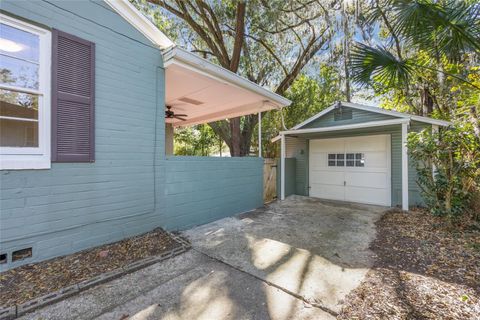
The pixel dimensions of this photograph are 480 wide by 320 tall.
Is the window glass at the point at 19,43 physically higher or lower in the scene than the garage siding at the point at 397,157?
higher

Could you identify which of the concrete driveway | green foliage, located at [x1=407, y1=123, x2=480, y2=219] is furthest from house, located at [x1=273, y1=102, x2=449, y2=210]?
the concrete driveway

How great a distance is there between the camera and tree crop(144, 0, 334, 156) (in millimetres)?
7023

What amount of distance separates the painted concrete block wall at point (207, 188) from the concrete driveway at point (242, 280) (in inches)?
15.8

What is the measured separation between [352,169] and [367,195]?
0.90 m

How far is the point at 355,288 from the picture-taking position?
2.26m

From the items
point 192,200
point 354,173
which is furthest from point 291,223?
point 354,173

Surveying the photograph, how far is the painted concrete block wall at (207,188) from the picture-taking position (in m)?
3.87

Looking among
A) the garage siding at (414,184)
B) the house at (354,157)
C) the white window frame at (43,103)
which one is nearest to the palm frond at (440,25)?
the house at (354,157)

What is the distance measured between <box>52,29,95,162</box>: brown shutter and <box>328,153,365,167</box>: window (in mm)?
6878

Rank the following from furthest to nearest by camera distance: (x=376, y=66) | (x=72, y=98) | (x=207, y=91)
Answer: (x=207, y=91) → (x=376, y=66) → (x=72, y=98)

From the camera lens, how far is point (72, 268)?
2.47 metres

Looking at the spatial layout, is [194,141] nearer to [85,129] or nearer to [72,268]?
[85,129]

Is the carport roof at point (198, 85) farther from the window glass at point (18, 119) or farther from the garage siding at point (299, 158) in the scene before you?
the garage siding at point (299, 158)

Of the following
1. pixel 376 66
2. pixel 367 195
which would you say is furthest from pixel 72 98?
pixel 367 195
